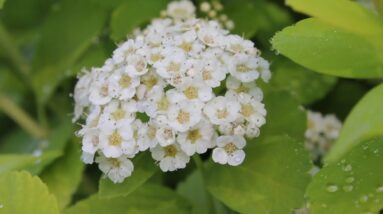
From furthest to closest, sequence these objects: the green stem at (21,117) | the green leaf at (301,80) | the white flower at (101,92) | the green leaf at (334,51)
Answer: the green stem at (21,117) < the green leaf at (301,80) < the white flower at (101,92) < the green leaf at (334,51)

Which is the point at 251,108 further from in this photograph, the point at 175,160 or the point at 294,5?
the point at 294,5

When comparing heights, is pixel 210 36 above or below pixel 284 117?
above

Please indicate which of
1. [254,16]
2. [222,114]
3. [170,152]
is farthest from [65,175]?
[254,16]

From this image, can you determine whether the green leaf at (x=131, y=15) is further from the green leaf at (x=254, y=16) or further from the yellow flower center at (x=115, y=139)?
the yellow flower center at (x=115, y=139)

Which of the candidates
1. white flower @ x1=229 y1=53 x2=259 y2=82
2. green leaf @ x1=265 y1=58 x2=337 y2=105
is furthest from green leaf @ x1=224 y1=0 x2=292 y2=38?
white flower @ x1=229 y1=53 x2=259 y2=82

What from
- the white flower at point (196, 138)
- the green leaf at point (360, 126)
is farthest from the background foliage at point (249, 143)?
the white flower at point (196, 138)

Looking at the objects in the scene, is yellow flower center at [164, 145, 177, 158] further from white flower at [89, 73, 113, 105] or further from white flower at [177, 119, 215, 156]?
white flower at [89, 73, 113, 105]

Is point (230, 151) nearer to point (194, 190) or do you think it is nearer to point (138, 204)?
point (138, 204)
